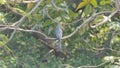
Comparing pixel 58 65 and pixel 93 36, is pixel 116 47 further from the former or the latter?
pixel 58 65

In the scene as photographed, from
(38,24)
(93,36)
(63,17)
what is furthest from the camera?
(93,36)

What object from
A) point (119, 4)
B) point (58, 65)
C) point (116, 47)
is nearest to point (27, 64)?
point (58, 65)

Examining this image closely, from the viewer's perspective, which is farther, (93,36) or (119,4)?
(93,36)

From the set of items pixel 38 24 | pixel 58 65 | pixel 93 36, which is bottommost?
pixel 58 65

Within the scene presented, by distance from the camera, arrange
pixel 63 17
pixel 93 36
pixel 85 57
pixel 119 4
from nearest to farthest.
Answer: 1. pixel 119 4
2. pixel 63 17
3. pixel 93 36
4. pixel 85 57

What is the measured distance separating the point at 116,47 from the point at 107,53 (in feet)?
0.35

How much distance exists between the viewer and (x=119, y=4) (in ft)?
5.03

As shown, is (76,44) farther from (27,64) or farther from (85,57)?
(27,64)

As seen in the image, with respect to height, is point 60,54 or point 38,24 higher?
point 38,24

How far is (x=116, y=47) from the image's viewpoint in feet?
11.8

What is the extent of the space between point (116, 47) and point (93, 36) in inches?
11.2

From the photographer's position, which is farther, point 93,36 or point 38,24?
point 93,36

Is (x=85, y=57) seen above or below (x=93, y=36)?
below

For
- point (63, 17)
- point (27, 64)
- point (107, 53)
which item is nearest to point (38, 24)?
point (63, 17)
